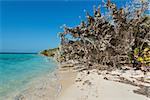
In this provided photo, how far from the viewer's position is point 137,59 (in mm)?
12266

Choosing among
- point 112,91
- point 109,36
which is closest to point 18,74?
point 109,36

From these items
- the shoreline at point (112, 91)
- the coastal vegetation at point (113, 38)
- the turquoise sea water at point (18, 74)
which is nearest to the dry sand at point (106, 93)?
the shoreline at point (112, 91)

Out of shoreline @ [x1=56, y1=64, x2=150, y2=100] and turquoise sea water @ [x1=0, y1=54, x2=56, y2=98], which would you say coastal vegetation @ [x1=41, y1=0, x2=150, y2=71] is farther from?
shoreline @ [x1=56, y1=64, x2=150, y2=100]

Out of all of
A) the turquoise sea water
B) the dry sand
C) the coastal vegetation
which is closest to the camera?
the dry sand

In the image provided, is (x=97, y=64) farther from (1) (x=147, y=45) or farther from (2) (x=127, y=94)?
(2) (x=127, y=94)

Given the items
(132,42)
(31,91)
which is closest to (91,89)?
(31,91)

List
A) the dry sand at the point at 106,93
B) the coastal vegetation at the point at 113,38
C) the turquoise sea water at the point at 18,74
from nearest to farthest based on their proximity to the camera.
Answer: the dry sand at the point at 106,93, the turquoise sea water at the point at 18,74, the coastal vegetation at the point at 113,38

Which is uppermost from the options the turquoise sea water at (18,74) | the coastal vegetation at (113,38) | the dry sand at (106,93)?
the coastal vegetation at (113,38)

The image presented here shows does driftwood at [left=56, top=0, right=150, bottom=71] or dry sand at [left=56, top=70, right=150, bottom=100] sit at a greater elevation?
driftwood at [left=56, top=0, right=150, bottom=71]

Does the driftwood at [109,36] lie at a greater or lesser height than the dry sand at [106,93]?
greater

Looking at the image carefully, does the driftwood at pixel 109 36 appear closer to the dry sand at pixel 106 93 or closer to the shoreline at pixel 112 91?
the shoreline at pixel 112 91

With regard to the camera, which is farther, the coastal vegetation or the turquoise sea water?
the coastal vegetation

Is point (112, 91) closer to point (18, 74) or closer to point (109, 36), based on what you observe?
point (109, 36)

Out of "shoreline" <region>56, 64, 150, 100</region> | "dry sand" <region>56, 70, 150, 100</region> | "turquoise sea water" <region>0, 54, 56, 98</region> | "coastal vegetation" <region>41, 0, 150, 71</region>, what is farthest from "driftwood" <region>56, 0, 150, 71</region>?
"dry sand" <region>56, 70, 150, 100</region>
